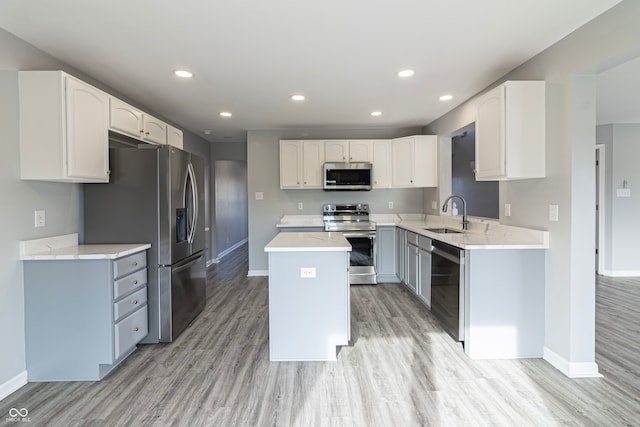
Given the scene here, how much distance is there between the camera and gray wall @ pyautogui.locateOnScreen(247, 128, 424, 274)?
529 cm

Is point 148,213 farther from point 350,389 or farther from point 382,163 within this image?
point 382,163

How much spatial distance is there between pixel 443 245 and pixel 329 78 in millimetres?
1902

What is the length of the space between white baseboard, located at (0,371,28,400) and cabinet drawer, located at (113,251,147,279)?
2.89 feet

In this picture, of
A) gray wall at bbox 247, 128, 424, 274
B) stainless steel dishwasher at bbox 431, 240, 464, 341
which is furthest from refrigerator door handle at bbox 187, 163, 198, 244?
stainless steel dishwasher at bbox 431, 240, 464, 341

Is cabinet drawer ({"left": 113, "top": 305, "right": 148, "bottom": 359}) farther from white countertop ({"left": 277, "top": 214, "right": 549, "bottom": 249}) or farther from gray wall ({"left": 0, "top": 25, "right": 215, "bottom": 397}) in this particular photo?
white countertop ({"left": 277, "top": 214, "right": 549, "bottom": 249})

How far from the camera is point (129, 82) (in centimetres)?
311

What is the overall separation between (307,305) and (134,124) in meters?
2.28

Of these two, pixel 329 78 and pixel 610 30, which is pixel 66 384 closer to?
pixel 329 78

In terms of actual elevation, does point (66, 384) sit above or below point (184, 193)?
below

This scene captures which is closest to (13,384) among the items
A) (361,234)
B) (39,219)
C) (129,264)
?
(129,264)

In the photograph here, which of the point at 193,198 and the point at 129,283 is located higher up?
the point at 193,198

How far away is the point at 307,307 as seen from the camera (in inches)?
101

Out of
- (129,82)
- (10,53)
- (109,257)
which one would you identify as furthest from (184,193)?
(10,53)

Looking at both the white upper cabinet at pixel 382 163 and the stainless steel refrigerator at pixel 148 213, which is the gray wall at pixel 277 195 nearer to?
the white upper cabinet at pixel 382 163
